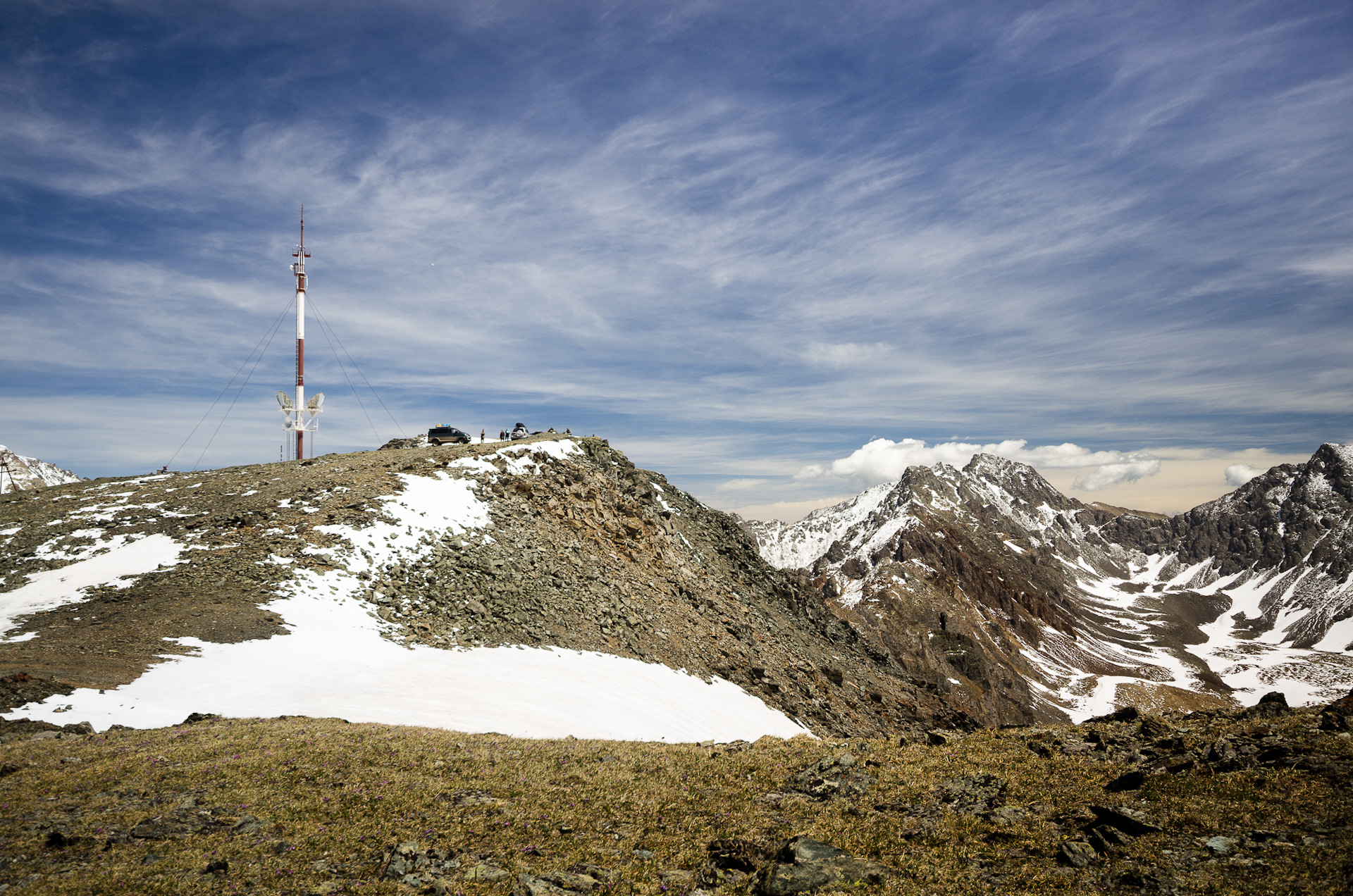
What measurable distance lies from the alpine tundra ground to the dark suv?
Answer: 154ft

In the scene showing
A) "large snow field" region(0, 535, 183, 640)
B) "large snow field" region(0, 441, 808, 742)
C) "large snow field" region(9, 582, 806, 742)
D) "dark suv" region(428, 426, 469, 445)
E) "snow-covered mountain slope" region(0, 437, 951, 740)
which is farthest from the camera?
"dark suv" region(428, 426, 469, 445)

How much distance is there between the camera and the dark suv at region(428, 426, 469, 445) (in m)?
66.5

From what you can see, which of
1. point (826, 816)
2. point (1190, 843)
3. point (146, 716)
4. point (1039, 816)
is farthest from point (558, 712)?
point (1190, 843)

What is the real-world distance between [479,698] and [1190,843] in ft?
82.7

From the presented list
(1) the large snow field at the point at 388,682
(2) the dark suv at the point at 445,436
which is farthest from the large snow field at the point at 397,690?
(2) the dark suv at the point at 445,436

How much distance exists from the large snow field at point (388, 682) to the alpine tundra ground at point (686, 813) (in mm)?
4111

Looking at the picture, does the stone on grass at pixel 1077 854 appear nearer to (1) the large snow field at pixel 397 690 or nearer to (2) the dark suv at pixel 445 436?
(1) the large snow field at pixel 397 690

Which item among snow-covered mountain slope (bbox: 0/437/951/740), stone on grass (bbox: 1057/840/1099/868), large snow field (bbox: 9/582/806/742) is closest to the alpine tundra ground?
stone on grass (bbox: 1057/840/1099/868)

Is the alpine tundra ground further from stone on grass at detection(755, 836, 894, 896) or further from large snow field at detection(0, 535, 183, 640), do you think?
large snow field at detection(0, 535, 183, 640)

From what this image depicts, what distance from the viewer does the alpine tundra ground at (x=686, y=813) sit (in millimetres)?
12180

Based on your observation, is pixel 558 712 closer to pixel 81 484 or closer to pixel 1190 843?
pixel 1190 843

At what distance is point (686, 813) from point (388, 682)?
18194mm

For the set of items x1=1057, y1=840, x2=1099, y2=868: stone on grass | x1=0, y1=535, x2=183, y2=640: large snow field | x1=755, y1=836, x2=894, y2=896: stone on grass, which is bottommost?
x1=755, y1=836, x2=894, y2=896: stone on grass

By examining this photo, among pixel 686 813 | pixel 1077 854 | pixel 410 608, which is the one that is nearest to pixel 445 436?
pixel 410 608
